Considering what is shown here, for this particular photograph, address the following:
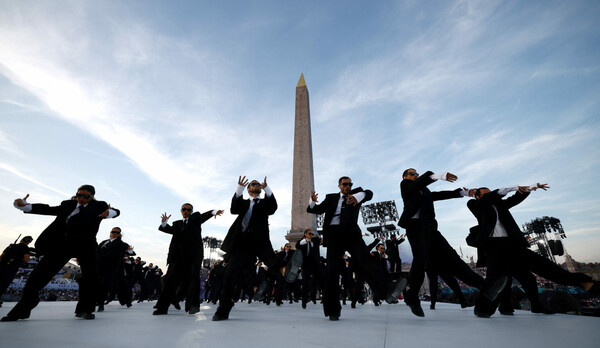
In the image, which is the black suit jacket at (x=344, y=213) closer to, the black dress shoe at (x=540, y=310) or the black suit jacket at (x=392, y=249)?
the black dress shoe at (x=540, y=310)

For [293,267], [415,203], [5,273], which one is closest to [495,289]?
[415,203]

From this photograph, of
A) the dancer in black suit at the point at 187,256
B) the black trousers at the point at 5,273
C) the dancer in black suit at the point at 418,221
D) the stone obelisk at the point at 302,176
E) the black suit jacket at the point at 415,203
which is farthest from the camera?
the stone obelisk at the point at 302,176

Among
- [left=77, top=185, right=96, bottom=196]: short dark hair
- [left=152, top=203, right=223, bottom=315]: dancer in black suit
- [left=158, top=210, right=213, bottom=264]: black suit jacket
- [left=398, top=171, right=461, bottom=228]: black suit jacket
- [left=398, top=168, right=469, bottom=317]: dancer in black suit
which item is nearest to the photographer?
[left=77, top=185, right=96, bottom=196]: short dark hair

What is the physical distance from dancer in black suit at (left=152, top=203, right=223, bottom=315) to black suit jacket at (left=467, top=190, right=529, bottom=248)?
453cm

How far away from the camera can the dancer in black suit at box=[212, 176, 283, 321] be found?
12.7 ft

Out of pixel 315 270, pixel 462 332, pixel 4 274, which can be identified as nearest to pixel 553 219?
pixel 315 270

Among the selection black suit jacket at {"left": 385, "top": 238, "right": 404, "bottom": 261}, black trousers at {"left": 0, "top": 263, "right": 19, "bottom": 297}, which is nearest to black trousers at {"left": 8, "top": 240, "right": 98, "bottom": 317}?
black trousers at {"left": 0, "top": 263, "right": 19, "bottom": 297}

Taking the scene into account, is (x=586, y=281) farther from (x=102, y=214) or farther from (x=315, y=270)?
(x=102, y=214)

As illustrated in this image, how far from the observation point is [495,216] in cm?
441

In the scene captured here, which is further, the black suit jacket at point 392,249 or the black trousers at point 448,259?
the black suit jacket at point 392,249

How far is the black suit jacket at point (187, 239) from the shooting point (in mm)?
5414

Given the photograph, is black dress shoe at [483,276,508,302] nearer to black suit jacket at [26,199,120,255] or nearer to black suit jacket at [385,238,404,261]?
black suit jacket at [26,199,120,255]

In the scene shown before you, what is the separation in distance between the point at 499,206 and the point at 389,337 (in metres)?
3.37

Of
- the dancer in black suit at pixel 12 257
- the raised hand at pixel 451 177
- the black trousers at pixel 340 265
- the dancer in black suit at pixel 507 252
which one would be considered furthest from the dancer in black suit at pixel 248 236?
the dancer in black suit at pixel 12 257
